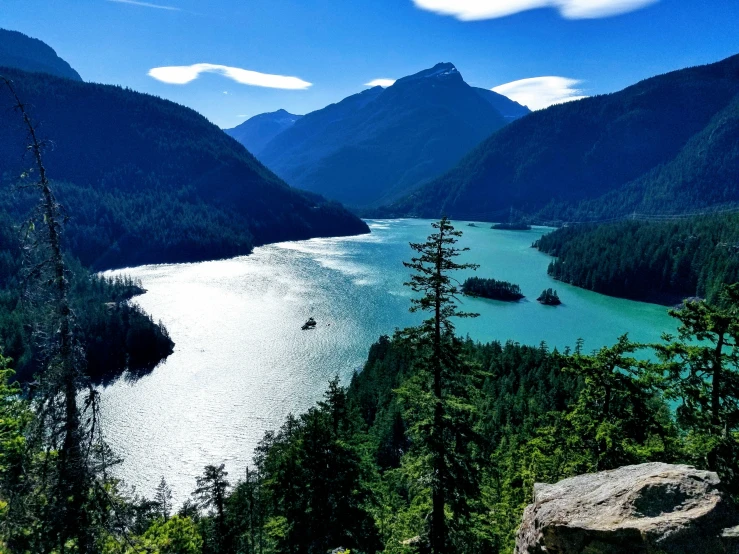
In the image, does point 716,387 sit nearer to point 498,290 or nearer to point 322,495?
point 322,495

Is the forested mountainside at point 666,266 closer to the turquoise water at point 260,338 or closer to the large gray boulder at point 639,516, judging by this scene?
the turquoise water at point 260,338

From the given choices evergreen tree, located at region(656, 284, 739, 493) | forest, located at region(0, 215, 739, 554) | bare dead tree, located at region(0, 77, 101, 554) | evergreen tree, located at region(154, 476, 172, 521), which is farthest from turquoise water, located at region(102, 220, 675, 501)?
evergreen tree, located at region(656, 284, 739, 493)

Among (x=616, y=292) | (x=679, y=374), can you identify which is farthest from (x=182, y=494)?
(x=616, y=292)

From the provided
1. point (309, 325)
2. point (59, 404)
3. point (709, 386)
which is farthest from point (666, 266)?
point (59, 404)

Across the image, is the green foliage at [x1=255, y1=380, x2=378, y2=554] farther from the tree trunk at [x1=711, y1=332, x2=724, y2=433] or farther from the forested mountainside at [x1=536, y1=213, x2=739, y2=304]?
the forested mountainside at [x1=536, y1=213, x2=739, y2=304]

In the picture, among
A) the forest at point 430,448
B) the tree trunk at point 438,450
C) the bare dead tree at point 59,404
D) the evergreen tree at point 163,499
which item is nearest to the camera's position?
the bare dead tree at point 59,404

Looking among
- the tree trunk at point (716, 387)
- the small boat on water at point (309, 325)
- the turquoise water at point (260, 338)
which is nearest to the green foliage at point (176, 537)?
the tree trunk at point (716, 387)

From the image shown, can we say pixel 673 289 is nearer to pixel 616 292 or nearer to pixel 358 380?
pixel 616 292
